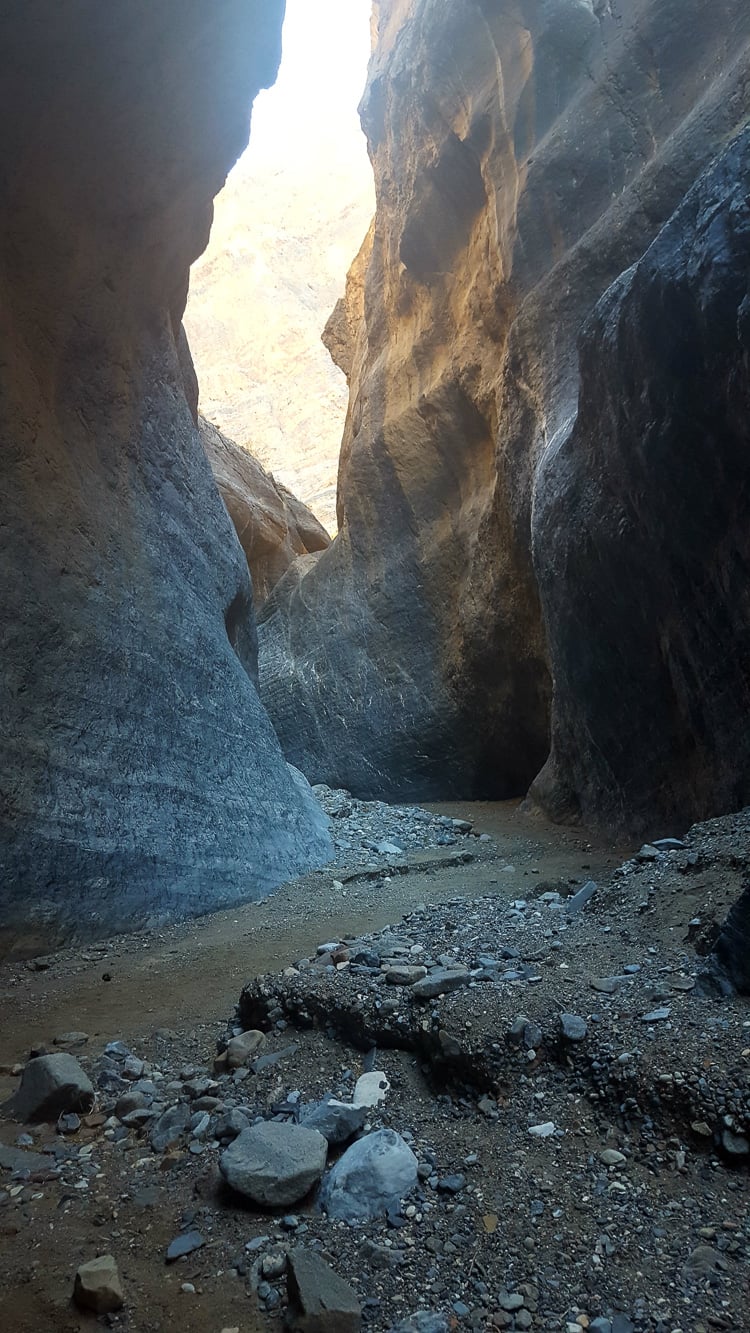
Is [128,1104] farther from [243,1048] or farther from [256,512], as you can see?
[256,512]

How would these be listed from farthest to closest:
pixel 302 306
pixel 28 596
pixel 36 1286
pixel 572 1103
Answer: pixel 302 306, pixel 28 596, pixel 572 1103, pixel 36 1286

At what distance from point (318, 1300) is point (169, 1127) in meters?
0.94

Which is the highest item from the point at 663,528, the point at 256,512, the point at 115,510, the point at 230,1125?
the point at 256,512

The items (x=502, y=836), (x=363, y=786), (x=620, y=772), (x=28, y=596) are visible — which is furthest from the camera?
(x=363, y=786)

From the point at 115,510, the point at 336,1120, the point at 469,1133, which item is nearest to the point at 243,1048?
the point at 336,1120

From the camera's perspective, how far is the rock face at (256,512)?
15734 millimetres

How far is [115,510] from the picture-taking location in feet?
19.5

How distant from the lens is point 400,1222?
1.89 metres

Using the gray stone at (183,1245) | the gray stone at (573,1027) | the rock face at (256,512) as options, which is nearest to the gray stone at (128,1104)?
the gray stone at (183,1245)

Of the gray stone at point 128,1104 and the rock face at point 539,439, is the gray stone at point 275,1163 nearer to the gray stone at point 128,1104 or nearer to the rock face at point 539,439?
the gray stone at point 128,1104

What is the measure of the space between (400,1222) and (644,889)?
2.17 meters

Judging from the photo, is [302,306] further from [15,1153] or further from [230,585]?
[15,1153]

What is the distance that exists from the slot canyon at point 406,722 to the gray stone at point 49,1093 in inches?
0.6

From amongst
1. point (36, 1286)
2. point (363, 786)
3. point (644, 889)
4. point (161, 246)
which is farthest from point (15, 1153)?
point (363, 786)
